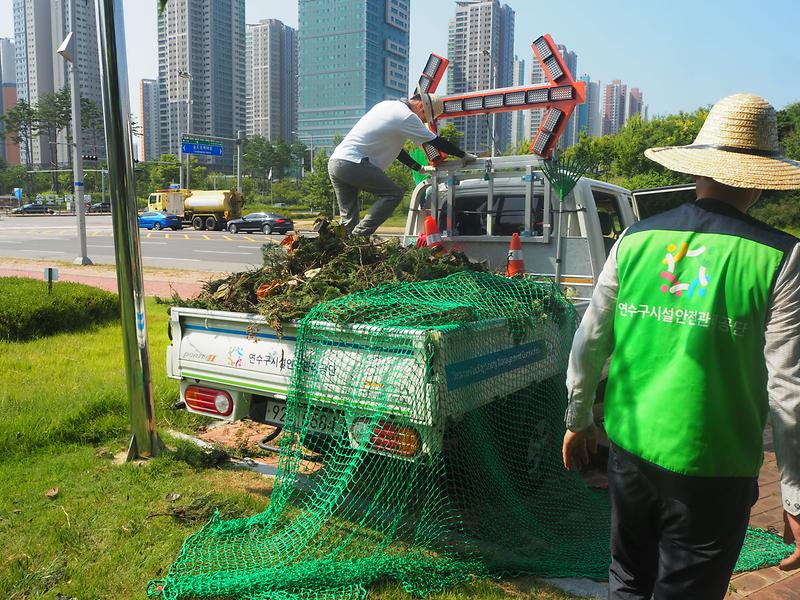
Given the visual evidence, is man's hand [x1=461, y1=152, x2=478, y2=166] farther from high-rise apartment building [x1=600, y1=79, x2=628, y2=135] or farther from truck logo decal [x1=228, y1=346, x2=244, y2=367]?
high-rise apartment building [x1=600, y1=79, x2=628, y2=135]

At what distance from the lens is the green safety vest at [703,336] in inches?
72.6

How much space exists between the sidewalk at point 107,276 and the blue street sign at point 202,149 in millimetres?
23175

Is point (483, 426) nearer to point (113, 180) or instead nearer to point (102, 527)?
point (102, 527)

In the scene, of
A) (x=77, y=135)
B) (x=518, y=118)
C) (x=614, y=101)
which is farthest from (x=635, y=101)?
(x=77, y=135)

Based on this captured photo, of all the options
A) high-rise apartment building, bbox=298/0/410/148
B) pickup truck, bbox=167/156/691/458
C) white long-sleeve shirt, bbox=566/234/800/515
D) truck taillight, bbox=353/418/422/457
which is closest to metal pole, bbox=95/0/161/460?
pickup truck, bbox=167/156/691/458

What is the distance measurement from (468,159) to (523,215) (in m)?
0.67

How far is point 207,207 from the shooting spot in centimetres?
4034

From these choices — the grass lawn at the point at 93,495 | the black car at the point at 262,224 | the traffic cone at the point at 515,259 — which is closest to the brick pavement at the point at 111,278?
the grass lawn at the point at 93,495

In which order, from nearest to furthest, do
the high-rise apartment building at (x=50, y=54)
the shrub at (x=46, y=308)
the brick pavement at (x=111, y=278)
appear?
1. the shrub at (x=46, y=308)
2. the brick pavement at (x=111, y=278)
3. the high-rise apartment building at (x=50, y=54)

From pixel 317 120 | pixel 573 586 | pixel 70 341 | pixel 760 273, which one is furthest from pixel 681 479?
pixel 317 120

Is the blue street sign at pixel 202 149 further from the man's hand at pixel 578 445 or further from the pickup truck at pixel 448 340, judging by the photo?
the man's hand at pixel 578 445

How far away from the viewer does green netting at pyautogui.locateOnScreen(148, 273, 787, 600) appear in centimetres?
300

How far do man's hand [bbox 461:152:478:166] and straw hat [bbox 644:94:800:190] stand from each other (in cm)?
358

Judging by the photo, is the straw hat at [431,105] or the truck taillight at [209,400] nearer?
the truck taillight at [209,400]
